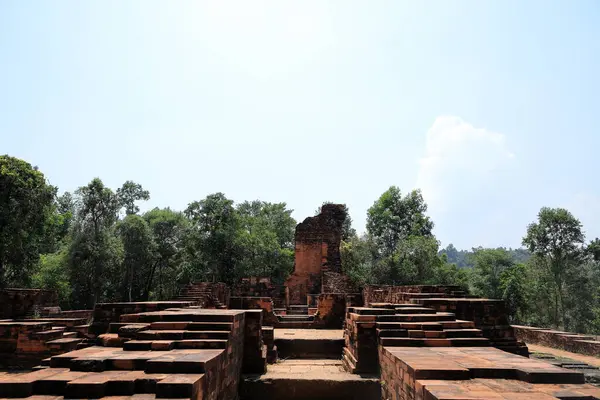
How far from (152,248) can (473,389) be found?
2507 cm

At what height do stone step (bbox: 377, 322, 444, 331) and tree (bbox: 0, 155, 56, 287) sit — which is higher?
tree (bbox: 0, 155, 56, 287)

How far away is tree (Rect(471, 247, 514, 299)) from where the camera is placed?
30.5 meters

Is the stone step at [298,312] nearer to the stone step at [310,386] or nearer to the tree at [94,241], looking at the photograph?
the stone step at [310,386]

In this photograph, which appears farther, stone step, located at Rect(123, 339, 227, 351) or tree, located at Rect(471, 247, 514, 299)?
tree, located at Rect(471, 247, 514, 299)

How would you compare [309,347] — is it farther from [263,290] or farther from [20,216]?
[20,216]

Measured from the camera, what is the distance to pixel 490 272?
3334cm

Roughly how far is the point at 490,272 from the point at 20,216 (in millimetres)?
33021

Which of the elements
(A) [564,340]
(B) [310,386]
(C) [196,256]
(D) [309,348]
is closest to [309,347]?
(D) [309,348]

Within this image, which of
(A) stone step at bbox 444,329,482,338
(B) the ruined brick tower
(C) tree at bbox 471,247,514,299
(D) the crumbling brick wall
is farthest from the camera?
(C) tree at bbox 471,247,514,299

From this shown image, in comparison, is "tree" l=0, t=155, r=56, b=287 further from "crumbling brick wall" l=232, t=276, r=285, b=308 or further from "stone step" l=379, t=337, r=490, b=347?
"stone step" l=379, t=337, r=490, b=347

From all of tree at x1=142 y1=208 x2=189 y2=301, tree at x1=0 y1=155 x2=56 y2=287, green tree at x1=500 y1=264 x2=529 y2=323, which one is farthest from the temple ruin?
tree at x1=142 y1=208 x2=189 y2=301

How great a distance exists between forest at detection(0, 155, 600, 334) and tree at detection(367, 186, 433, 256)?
491 mm

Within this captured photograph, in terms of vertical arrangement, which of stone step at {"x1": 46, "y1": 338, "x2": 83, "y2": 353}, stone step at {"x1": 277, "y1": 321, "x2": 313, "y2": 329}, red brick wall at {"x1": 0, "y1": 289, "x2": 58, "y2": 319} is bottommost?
stone step at {"x1": 277, "y1": 321, "x2": 313, "y2": 329}

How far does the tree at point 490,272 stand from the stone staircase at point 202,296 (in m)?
21.5
